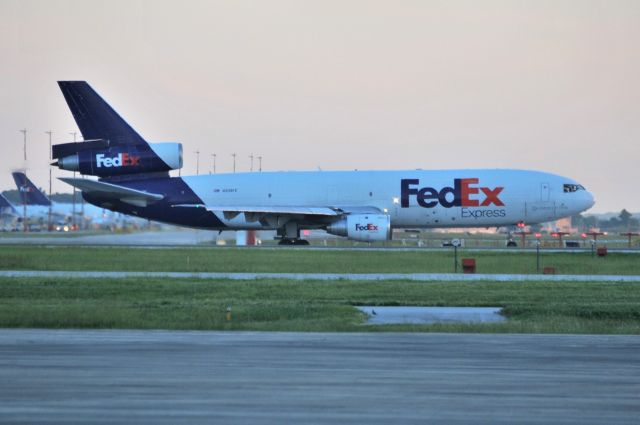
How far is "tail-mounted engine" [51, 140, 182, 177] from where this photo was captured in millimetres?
59812

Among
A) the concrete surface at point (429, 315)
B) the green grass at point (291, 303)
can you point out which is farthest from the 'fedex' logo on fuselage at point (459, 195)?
the concrete surface at point (429, 315)

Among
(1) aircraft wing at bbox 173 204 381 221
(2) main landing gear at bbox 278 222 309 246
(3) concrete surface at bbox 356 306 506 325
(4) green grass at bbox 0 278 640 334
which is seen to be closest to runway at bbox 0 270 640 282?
(4) green grass at bbox 0 278 640 334

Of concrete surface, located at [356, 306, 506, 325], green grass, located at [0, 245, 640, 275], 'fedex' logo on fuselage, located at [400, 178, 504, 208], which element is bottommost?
concrete surface, located at [356, 306, 506, 325]

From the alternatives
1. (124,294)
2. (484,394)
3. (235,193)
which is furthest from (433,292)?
(235,193)

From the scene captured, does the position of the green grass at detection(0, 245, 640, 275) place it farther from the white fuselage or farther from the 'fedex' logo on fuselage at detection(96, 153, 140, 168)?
the 'fedex' logo on fuselage at detection(96, 153, 140, 168)

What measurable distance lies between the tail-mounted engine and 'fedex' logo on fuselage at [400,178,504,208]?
14.6 meters

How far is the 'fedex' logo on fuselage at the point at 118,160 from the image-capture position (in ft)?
197

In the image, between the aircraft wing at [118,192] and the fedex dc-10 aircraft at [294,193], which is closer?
the aircraft wing at [118,192]

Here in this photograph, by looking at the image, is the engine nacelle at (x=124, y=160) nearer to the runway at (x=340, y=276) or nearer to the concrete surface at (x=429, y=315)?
the runway at (x=340, y=276)

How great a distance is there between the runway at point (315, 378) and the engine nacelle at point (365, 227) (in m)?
37.8

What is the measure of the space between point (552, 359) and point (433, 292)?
13.5m

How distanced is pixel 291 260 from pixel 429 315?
70.2 feet

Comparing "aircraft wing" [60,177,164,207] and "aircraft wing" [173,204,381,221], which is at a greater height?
"aircraft wing" [60,177,164,207]

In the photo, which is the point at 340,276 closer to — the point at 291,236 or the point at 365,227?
the point at 365,227
